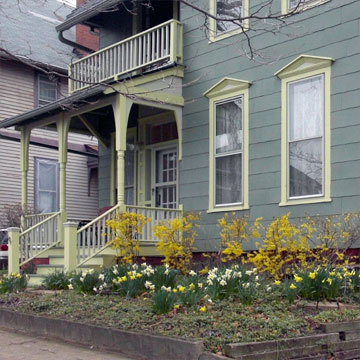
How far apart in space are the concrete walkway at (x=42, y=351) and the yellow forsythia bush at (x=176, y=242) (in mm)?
4250

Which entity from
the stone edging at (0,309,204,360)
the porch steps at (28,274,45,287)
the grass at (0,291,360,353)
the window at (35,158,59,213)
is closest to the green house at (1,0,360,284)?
the porch steps at (28,274,45,287)

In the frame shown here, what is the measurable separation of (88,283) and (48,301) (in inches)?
27.2

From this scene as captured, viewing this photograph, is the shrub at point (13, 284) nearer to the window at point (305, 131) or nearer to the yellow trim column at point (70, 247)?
the yellow trim column at point (70, 247)

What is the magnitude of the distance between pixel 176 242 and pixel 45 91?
11.9 metres

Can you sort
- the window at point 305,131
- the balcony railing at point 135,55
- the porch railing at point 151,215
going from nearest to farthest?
the window at point 305,131 < the porch railing at point 151,215 < the balcony railing at point 135,55

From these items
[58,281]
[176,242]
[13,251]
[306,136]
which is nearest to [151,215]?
[176,242]

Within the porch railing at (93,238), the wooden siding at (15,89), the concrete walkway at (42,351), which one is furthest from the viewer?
the wooden siding at (15,89)

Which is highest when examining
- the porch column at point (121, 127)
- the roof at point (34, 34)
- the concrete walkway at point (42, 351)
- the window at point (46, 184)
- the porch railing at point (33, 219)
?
the roof at point (34, 34)

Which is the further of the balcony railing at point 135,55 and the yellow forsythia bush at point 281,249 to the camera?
the balcony railing at point 135,55

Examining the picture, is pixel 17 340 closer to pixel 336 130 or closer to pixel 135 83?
pixel 336 130

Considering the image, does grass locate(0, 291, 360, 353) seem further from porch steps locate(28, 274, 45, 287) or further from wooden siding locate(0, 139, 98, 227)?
wooden siding locate(0, 139, 98, 227)

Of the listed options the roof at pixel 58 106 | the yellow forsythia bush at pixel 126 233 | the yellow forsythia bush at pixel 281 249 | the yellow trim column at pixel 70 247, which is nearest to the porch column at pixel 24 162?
the roof at pixel 58 106

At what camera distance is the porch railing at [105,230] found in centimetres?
1282

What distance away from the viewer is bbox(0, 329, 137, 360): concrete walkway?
7061 millimetres
